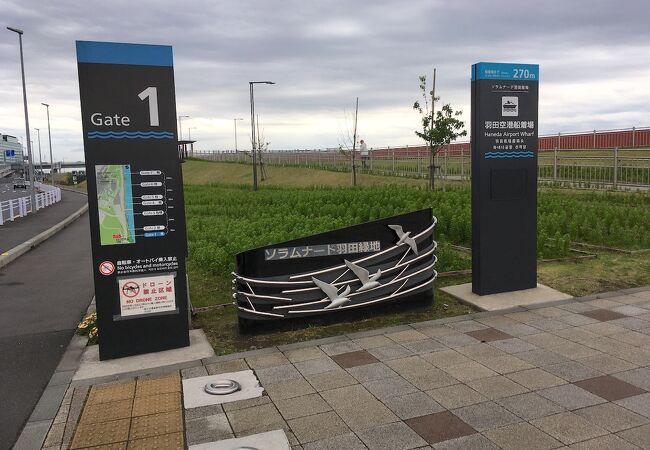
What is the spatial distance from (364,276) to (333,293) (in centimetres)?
45

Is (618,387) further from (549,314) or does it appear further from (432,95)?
(432,95)

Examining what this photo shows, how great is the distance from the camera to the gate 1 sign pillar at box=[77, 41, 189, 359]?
5.30m

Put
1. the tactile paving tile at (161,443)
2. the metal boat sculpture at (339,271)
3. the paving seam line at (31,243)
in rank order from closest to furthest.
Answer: the tactile paving tile at (161,443), the metal boat sculpture at (339,271), the paving seam line at (31,243)

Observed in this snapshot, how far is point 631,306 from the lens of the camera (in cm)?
691

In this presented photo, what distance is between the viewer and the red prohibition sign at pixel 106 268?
5.52 m

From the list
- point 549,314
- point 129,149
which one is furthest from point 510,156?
point 129,149

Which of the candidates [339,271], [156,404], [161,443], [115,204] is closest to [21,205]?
[115,204]

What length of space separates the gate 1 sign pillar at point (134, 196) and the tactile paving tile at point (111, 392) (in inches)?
29.1

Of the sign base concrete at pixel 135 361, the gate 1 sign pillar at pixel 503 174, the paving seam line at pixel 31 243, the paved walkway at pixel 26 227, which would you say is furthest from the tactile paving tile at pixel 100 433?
the paved walkway at pixel 26 227

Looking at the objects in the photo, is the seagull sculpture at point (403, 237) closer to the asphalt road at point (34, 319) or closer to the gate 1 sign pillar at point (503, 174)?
the gate 1 sign pillar at point (503, 174)

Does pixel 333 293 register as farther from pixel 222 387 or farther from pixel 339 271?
pixel 222 387

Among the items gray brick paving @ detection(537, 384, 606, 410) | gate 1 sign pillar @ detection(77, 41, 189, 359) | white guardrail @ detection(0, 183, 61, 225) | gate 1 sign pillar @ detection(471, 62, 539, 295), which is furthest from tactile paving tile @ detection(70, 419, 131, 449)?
white guardrail @ detection(0, 183, 61, 225)

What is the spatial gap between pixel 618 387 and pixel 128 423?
397 cm

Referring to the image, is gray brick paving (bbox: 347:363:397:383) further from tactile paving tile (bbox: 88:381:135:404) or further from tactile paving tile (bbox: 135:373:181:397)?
tactile paving tile (bbox: 88:381:135:404)
